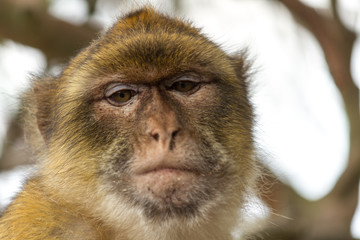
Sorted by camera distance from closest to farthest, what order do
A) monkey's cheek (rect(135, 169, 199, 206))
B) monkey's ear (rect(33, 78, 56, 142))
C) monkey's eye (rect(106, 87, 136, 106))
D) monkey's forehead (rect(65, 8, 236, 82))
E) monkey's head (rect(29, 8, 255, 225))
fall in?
monkey's cheek (rect(135, 169, 199, 206)), monkey's head (rect(29, 8, 255, 225)), monkey's eye (rect(106, 87, 136, 106)), monkey's forehead (rect(65, 8, 236, 82)), monkey's ear (rect(33, 78, 56, 142))

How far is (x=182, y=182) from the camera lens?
3.78m

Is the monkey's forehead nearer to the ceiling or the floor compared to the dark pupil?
nearer to the ceiling

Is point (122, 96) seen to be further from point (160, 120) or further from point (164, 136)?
point (164, 136)

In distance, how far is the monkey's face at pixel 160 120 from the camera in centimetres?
381

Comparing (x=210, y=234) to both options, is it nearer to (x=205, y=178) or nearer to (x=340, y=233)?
(x=205, y=178)

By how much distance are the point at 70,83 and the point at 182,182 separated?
1.66 meters

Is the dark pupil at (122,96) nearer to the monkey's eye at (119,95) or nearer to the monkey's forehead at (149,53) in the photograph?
the monkey's eye at (119,95)

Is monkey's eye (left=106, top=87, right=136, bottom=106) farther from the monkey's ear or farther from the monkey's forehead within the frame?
the monkey's ear

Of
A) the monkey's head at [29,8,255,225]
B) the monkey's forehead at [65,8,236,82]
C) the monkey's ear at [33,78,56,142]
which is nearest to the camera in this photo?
the monkey's head at [29,8,255,225]

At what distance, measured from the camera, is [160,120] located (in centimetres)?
390

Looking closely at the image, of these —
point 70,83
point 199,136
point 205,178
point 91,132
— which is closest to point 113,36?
point 70,83

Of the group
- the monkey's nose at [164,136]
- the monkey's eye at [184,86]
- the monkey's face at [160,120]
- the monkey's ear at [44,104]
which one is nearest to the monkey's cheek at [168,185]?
the monkey's face at [160,120]

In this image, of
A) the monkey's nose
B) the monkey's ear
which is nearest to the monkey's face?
the monkey's nose

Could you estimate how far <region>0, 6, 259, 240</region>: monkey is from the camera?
3857 mm
